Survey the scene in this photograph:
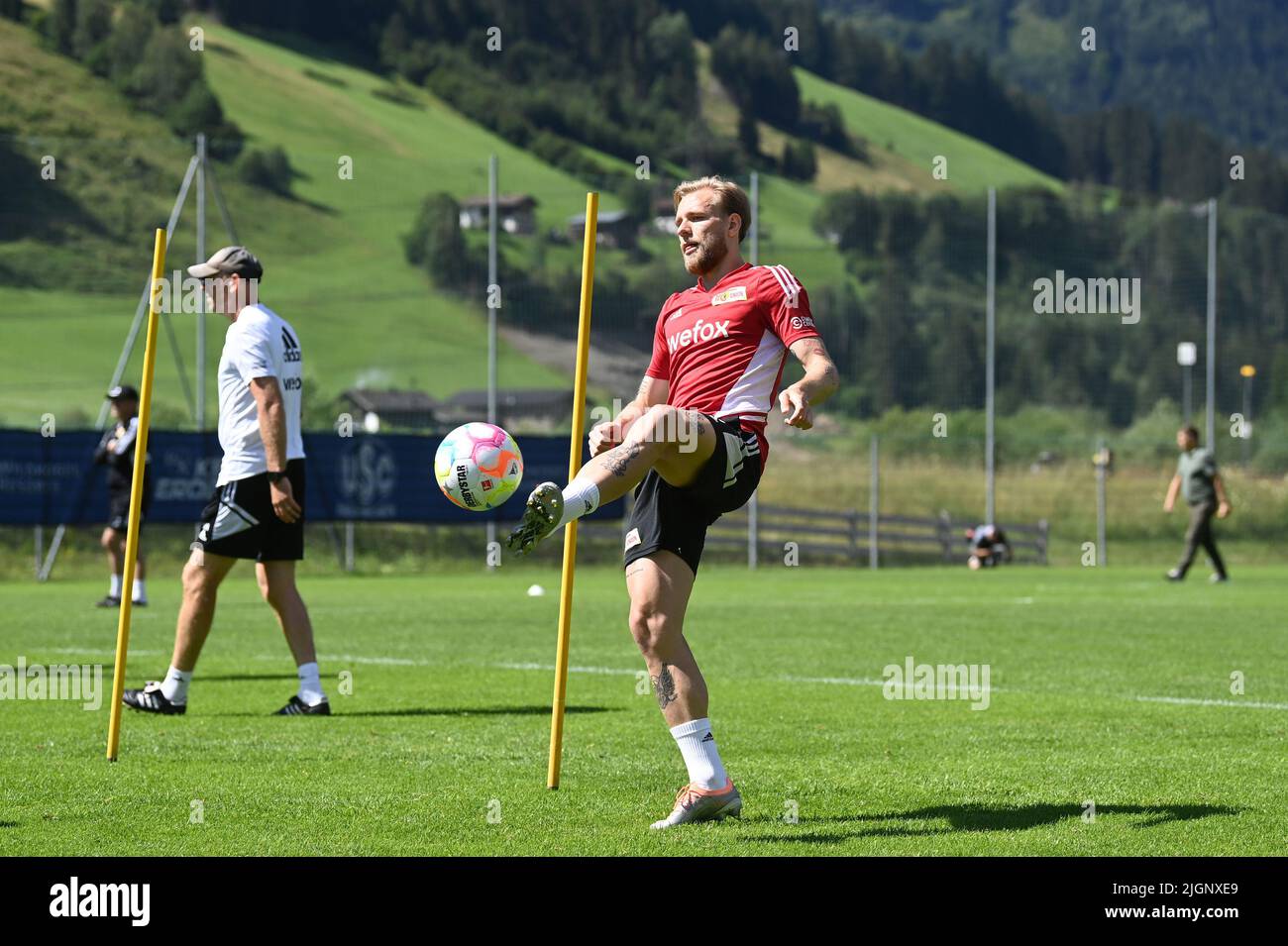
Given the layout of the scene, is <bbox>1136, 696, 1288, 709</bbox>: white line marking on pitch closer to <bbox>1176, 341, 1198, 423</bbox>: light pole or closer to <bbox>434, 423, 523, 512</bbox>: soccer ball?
<bbox>434, 423, 523, 512</bbox>: soccer ball

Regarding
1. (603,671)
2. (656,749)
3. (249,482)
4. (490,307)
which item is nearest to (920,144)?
(490,307)

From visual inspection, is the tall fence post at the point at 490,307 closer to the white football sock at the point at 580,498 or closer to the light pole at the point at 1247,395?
the light pole at the point at 1247,395

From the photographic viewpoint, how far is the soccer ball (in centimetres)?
608

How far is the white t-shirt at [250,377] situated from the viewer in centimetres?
896

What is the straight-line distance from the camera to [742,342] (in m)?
6.43

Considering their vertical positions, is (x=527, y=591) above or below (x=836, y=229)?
below

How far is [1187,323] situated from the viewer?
1620 inches

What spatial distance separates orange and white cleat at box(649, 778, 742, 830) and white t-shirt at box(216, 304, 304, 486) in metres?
3.63

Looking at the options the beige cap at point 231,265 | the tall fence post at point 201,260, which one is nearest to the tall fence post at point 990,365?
the tall fence post at point 201,260

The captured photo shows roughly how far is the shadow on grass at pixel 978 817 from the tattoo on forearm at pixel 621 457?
1248mm

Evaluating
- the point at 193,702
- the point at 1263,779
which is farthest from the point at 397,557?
the point at 1263,779

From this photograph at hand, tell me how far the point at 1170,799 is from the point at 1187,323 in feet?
119
